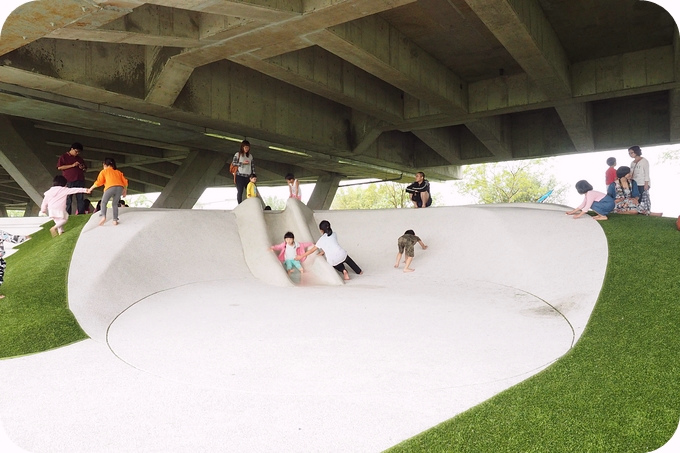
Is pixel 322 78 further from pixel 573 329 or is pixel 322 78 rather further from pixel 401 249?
pixel 573 329

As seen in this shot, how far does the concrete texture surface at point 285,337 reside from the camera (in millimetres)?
3682

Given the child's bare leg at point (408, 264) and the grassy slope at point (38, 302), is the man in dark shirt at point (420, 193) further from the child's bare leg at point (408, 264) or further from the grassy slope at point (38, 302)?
the grassy slope at point (38, 302)

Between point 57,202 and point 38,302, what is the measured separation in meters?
4.17

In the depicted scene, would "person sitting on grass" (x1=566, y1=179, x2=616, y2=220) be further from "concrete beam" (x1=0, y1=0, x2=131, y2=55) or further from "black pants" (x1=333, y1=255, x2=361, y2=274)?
"concrete beam" (x1=0, y1=0, x2=131, y2=55)

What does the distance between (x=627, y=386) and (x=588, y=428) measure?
2.98 feet

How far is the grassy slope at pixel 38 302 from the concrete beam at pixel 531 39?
9.12 metres

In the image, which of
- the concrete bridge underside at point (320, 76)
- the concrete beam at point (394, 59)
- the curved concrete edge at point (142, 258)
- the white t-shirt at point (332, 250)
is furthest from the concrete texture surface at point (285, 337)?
the concrete beam at point (394, 59)

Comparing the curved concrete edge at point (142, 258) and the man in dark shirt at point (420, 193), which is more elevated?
the man in dark shirt at point (420, 193)

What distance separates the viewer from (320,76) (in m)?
13.9

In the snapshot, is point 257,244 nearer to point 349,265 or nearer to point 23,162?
point 349,265

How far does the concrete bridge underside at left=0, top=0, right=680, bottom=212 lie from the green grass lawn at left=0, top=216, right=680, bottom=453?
4.97m

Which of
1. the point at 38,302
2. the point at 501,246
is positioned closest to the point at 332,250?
the point at 501,246

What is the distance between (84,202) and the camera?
12898 mm

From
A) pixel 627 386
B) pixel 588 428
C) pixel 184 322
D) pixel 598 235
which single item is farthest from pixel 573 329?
pixel 184 322
